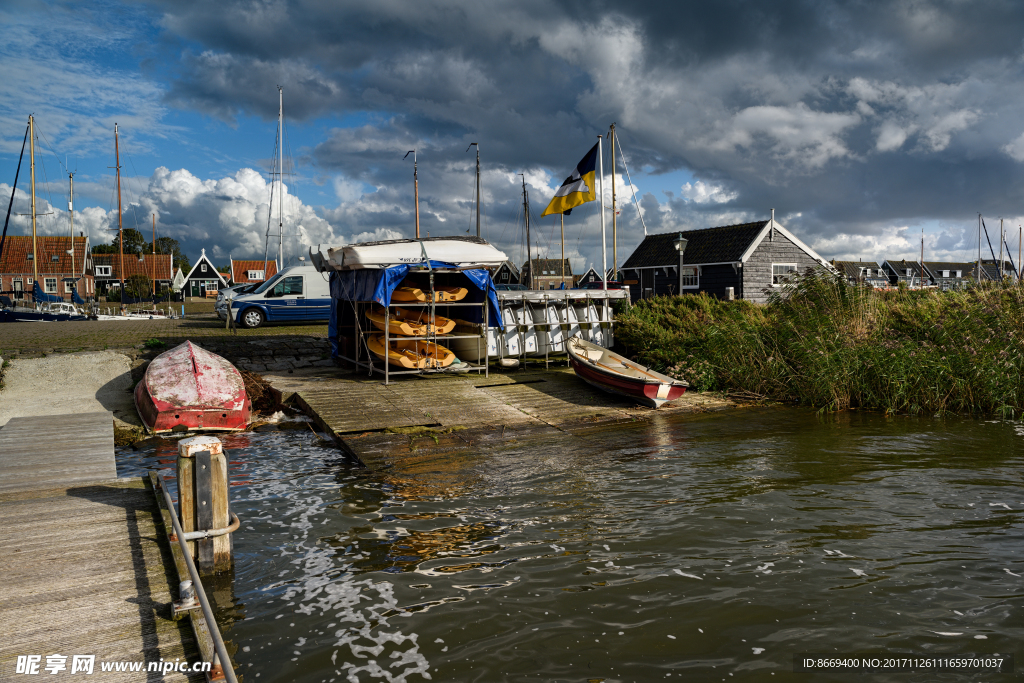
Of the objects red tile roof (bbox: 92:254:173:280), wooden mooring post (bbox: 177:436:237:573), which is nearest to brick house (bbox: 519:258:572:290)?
red tile roof (bbox: 92:254:173:280)

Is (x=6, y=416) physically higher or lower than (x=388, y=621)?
higher

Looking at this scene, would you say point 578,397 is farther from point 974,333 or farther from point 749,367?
point 974,333

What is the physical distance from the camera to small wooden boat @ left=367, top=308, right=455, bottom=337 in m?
14.1

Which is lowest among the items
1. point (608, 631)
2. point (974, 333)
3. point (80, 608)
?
point (608, 631)

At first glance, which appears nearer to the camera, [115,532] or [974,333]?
[115,532]

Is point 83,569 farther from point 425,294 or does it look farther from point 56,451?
point 425,294

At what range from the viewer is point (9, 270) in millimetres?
57844

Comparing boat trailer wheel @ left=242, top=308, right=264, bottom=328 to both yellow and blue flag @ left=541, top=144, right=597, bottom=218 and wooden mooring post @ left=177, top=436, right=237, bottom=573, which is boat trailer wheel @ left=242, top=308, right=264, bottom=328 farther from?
wooden mooring post @ left=177, top=436, right=237, bottom=573

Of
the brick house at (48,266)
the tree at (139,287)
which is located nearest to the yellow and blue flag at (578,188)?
the tree at (139,287)

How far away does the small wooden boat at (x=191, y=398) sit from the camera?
10969mm

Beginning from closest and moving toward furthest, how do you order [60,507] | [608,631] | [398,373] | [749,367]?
[608,631] < [60,507] < [398,373] < [749,367]

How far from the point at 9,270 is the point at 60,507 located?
6618 centimetres

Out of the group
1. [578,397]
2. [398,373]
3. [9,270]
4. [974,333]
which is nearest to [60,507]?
[398,373]

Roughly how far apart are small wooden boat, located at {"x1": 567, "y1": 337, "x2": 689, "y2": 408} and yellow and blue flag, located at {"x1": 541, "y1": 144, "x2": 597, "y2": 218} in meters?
8.08
